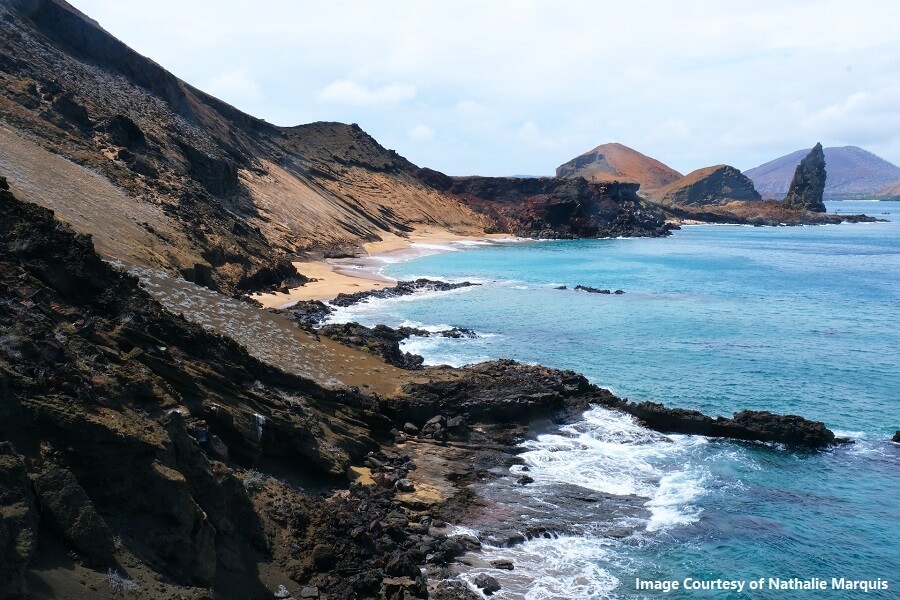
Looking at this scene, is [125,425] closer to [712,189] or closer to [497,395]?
[497,395]

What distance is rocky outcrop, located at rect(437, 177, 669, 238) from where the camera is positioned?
11162 centimetres

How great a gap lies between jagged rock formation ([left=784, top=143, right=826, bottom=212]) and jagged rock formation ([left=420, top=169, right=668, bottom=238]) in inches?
2476

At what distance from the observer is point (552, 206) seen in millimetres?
112562

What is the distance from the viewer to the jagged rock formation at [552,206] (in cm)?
11162

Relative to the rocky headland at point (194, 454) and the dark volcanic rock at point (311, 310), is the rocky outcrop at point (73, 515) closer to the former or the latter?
the rocky headland at point (194, 454)

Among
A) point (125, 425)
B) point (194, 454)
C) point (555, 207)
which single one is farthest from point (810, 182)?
point (125, 425)

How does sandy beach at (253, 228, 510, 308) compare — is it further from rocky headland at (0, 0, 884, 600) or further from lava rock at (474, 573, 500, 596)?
lava rock at (474, 573, 500, 596)

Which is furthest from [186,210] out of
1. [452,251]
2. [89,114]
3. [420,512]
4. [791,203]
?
[791,203]

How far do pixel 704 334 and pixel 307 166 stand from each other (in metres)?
62.8

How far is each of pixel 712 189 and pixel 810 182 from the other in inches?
982

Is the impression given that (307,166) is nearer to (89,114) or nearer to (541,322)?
(89,114)

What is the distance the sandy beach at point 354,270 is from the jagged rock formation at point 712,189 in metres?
109

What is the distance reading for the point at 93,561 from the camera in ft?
28.5

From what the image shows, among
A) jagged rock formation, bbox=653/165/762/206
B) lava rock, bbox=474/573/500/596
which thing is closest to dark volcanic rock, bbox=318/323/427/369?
lava rock, bbox=474/573/500/596
